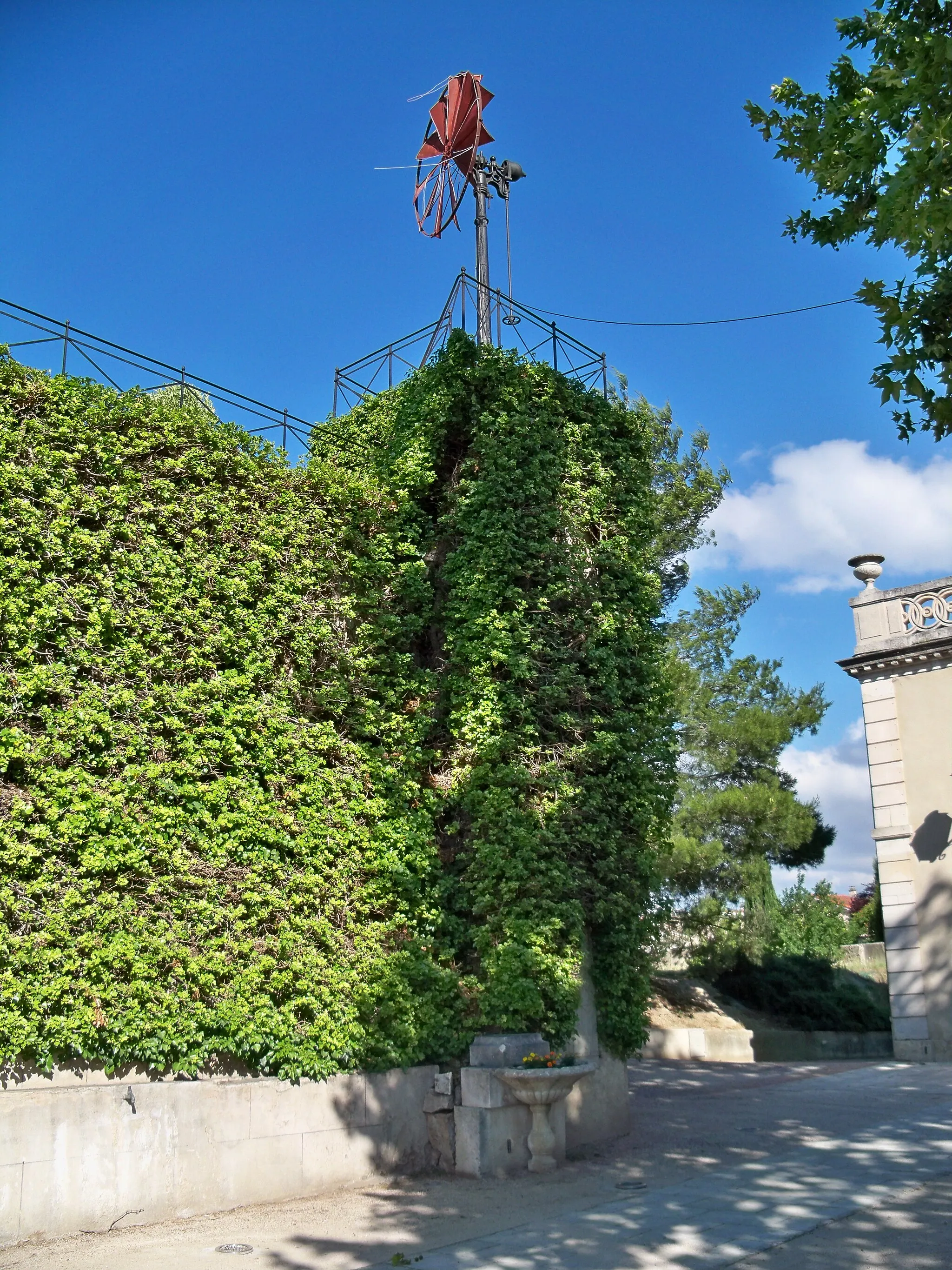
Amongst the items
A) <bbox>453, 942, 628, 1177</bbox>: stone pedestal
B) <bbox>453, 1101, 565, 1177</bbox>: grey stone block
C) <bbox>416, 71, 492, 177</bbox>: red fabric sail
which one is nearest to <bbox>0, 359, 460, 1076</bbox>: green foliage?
<bbox>453, 942, 628, 1177</bbox>: stone pedestal

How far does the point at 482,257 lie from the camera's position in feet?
43.0

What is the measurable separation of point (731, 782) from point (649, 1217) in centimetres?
1456

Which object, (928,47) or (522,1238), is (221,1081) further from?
(928,47)

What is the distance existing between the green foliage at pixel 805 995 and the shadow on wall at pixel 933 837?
6346mm

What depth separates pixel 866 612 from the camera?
664 inches

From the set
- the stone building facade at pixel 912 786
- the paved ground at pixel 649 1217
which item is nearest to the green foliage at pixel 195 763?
the paved ground at pixel 649 1217

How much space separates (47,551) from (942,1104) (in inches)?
425

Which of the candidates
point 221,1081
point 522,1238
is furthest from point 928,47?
point 221,1081

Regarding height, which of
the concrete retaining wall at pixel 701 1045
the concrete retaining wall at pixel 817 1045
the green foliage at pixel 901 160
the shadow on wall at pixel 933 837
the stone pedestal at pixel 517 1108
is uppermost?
the green foliage at pixel 901 160

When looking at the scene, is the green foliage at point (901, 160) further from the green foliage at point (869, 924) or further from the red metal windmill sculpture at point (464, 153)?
the green foliage at point (869, 924)

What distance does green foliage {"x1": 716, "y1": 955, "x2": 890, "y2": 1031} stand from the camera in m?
20.6

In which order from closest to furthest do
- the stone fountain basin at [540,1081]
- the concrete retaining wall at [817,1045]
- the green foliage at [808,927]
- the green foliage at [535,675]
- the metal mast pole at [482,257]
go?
the stone fountain basin at [540,1081] < the green foliage at [535,675] < the metal mast pole at [482,257] < the concrete retaining wall at [817,1045] < the green foliage at [808,927]

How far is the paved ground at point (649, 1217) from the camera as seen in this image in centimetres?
634

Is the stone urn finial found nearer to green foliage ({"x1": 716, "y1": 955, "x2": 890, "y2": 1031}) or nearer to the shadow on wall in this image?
the shadow on wall
